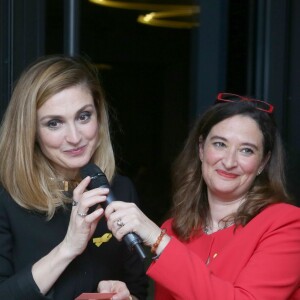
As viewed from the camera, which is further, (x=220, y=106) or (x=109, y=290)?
(x=220, y=106)

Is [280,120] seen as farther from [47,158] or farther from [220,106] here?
[47,158]

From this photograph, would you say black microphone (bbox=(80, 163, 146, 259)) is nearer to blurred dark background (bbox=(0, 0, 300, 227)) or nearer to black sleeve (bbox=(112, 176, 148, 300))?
black sleeve (bbox=(112, 176, 148, 300))

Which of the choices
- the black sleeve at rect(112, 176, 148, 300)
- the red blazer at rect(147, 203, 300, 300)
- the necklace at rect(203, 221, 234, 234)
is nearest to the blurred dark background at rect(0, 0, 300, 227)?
the black sleeve at rect(112, 176, 148, 300)

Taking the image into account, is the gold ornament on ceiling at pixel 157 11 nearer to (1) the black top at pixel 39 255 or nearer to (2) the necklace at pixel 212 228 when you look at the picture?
(2) the necklace at pixel 212 228

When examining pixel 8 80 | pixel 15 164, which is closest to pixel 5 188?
pixel 15 164

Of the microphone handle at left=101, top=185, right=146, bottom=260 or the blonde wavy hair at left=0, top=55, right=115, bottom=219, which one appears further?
the blonde wavy hair at left=0, top=55, right=115, bottom=219

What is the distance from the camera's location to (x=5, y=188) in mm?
2434

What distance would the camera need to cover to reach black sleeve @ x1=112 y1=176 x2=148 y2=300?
259cm

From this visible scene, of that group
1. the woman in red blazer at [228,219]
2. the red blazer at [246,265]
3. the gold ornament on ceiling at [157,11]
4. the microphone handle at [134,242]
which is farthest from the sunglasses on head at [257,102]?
the gold ornament on ceiling at [157,11]

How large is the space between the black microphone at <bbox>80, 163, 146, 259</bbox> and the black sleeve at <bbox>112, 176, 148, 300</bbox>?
A: 322 millimetres

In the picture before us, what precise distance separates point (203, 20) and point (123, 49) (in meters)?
1.38

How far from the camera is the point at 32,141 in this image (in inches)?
94.7

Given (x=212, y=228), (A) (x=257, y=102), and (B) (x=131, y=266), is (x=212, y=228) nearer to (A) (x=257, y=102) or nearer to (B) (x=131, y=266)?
(B) (x=131, y=266)

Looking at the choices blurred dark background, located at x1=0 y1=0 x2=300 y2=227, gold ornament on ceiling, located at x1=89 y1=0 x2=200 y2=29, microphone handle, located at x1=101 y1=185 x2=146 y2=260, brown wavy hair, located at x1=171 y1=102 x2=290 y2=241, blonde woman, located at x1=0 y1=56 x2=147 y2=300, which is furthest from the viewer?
gold ornament on ceiling, located at x1=89 y1=0 x2=200 y2=29
